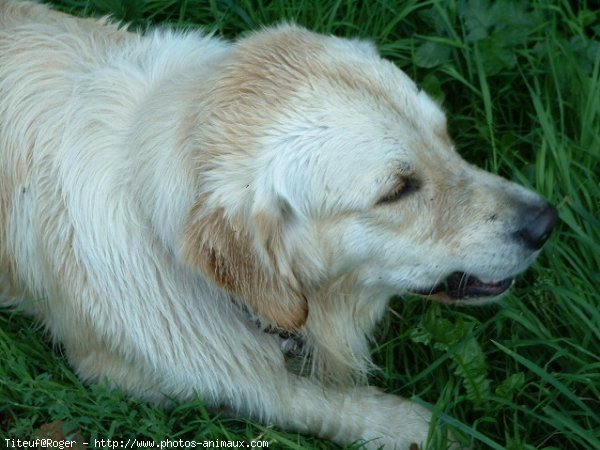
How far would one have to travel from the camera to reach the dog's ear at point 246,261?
2.69 metres

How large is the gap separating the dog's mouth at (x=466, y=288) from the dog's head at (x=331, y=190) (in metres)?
0.10

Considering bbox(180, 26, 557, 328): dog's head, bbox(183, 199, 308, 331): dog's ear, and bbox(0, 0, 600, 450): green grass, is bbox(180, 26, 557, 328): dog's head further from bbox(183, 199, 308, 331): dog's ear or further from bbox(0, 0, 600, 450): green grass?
bbox(0, 0, 600, 450): green grass

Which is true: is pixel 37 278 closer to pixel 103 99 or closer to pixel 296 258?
pixel 103 99

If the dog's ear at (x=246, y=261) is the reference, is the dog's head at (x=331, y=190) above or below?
above

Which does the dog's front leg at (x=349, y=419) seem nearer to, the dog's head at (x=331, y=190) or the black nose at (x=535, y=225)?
the dog's head at (x=331, y=190)

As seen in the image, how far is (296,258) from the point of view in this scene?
111 inches

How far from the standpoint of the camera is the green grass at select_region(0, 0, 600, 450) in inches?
129

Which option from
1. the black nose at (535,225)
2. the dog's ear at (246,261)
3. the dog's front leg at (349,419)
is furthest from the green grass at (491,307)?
the dog's ear at (246,261)

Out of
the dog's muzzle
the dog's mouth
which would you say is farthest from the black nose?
the dog's mouth

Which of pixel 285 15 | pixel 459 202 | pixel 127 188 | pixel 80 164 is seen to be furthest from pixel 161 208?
pixel 285 15

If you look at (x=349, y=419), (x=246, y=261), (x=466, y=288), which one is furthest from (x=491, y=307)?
(x=246, y=261)

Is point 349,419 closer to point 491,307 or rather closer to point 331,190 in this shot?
point 491,307

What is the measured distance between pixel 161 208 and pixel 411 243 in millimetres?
823

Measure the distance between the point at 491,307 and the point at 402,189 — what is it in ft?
3.43
